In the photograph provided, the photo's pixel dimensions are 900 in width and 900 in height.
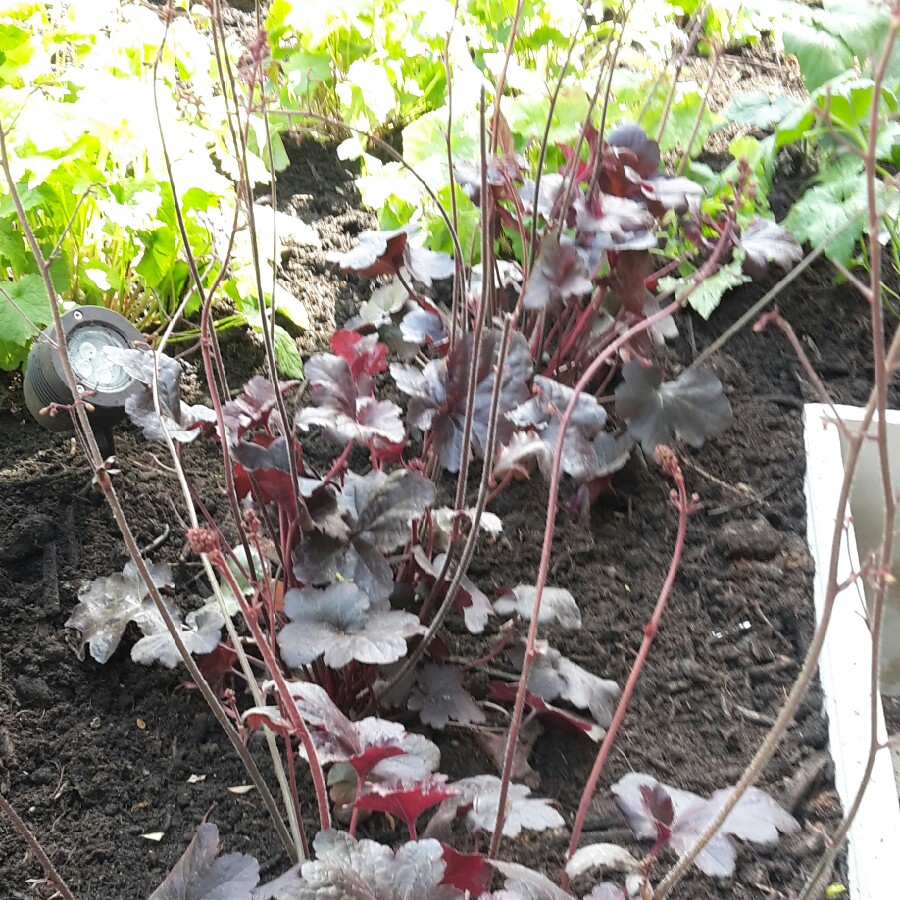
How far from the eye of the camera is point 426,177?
166cm

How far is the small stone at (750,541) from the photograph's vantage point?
1490 millimetres

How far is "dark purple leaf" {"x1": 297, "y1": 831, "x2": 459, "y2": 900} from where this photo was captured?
66 cm

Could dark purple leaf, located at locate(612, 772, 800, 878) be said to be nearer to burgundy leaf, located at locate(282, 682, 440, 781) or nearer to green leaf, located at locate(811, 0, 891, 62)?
burgundy leaf, located at locate(282, 682, 440, 781)

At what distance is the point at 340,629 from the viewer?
936mm

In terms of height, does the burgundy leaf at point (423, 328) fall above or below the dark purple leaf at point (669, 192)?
below

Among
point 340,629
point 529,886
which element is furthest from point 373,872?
point 340,629

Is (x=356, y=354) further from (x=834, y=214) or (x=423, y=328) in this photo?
(x=834, y=214)

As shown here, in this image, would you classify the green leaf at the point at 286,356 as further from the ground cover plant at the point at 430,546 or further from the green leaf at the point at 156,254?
the green leaf at the point at 156,254

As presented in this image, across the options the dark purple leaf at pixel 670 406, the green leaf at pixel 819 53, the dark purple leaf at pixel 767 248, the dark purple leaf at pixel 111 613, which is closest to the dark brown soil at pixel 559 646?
the dark purple leaf at pixel 111 613

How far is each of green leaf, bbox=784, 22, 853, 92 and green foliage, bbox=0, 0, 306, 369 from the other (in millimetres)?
1073

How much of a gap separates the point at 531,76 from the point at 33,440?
3.87ft

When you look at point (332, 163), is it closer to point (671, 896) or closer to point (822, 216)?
point (822, 216)

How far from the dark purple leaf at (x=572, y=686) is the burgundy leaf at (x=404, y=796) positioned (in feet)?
1.24

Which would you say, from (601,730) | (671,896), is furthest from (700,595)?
(671,896)
